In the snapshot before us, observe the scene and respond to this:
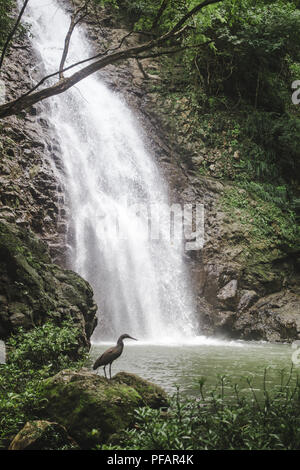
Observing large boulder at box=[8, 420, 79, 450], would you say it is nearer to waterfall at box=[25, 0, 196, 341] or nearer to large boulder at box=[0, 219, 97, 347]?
large boulder at box=[0, 219, 97, 347]

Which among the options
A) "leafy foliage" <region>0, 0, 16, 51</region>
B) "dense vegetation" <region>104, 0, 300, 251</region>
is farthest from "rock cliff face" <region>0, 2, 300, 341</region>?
"leafy foliage" <region>0, 0, 16, 51</region>

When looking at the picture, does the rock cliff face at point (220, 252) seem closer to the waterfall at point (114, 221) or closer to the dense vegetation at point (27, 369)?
the waterfall at point (114, 221)

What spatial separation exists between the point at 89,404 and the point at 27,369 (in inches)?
58.2

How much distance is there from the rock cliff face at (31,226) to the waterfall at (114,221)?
524mm

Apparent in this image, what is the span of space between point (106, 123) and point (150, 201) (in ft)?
12.7

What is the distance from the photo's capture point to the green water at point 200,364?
5262 millimetres

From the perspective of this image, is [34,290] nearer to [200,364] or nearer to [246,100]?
[200,364]

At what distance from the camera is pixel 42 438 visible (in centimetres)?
303

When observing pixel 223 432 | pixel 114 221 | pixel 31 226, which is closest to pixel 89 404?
pixel 223 432

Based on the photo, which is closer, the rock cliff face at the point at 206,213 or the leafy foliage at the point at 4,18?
the leafy foliage at the point at 4,18

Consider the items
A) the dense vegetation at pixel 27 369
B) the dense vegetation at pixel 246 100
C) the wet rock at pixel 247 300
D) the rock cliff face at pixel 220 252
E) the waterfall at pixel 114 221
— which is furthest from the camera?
the dense vegetation at pixel 246 100

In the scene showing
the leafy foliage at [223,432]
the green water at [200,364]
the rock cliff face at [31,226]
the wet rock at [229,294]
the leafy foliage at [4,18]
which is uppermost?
the leafy foliage at [4,18]

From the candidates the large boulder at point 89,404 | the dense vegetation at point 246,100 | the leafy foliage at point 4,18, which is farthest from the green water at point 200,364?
the leafy foliage at point 4,18
